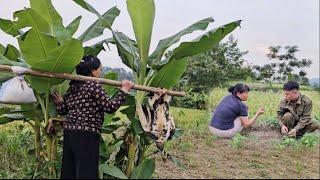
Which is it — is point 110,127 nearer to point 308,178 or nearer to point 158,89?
point 158,89

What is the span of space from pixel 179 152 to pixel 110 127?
113 cm

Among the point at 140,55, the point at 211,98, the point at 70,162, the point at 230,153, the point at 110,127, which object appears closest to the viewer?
the point at 70,162

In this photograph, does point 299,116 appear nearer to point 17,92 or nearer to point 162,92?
point 162,92

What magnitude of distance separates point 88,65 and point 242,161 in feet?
6.36

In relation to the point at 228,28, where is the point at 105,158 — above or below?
below

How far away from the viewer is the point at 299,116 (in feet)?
21.6

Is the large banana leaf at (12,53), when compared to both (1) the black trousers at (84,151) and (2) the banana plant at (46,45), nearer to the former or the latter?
(2) the banana plant at (46,45)

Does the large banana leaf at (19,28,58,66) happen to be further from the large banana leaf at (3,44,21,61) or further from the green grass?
the green grass

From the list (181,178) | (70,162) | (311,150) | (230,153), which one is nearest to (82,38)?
(70,162)

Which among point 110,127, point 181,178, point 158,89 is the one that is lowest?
point 181,178

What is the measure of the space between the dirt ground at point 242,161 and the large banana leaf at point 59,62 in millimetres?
1179

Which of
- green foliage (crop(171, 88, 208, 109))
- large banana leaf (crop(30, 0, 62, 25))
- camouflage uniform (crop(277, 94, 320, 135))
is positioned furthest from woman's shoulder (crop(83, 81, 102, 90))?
green foliage (crop(171, 88, 208, 109))

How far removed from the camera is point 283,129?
21.0 feet


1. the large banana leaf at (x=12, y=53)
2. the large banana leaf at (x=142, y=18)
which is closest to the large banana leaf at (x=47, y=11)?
the large banana leaf at (x=12, y=53)
